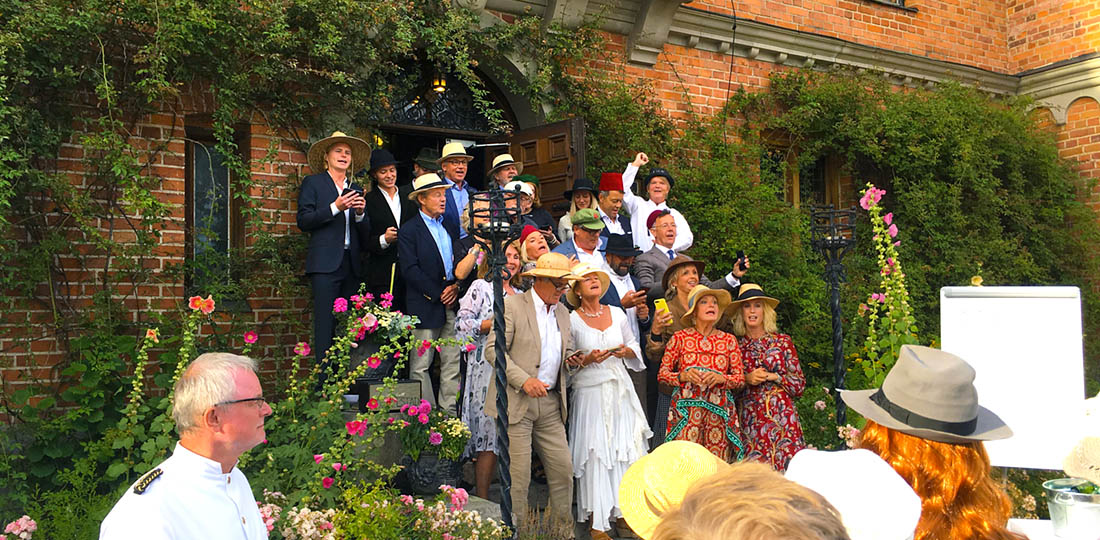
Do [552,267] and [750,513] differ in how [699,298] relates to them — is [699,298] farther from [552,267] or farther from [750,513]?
[750,513]

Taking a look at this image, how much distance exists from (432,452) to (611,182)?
3270 mm

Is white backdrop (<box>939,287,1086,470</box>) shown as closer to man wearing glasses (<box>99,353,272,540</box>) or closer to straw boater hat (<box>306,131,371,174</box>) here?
man wearing glasses (<box>99,353,272,540</box>)

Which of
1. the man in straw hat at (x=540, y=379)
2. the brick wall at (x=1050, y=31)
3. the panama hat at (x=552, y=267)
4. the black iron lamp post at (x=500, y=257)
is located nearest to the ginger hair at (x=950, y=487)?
the black iron lamp post at (x=500, y=257)

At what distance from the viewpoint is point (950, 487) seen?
2410 mm

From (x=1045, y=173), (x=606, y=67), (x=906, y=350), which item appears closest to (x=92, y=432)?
(x=906, y=350)

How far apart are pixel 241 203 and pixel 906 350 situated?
5896 mm

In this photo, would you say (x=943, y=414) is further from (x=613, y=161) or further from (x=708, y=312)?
(x=613, y=161)

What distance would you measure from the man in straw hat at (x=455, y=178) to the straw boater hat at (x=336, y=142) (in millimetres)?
629

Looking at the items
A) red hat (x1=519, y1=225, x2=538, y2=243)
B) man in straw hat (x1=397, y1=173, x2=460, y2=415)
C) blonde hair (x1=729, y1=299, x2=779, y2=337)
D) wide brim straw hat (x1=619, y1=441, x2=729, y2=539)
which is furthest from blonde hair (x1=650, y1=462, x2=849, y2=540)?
blonde hair (x1=729, y1=299, x2=779, y2=337)

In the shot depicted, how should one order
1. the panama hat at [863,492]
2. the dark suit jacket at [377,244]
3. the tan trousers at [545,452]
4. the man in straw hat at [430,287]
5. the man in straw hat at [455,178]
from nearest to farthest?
1. the panama hat at [863,492]
2. the tan trousers at [545,452]
3. the man in straw hat at [430,287]
4. the dark suit jacket at [377,244]
5. the man in straw hat at [455,178]

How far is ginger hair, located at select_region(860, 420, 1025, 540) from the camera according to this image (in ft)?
7.70

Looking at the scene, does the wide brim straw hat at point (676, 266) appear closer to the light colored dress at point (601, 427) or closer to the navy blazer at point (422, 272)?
the light colored dress at point (601, 427)

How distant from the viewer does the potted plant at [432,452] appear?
558 cm

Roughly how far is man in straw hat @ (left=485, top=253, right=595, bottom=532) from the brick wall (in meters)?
9.92
